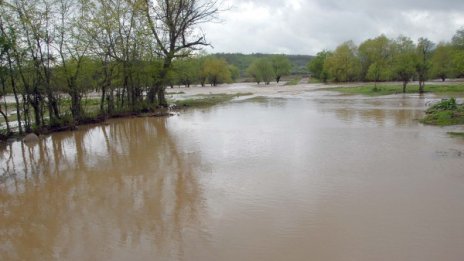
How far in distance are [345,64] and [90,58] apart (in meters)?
61.1

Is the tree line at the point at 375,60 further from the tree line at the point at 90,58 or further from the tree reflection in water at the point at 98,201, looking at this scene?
the tree reflection in water at the point at 98,201

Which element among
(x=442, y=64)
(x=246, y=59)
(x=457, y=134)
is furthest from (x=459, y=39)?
(x=246, y=59)

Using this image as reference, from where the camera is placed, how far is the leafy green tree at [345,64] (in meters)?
74.1

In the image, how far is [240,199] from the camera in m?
7.86

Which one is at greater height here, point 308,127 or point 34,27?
point 34,27

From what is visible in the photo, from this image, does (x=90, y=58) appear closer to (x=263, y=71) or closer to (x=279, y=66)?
(x=263, y=71)

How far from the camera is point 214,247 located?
5.79 m

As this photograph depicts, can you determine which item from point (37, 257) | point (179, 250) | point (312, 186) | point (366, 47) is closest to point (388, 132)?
point (312, 186)

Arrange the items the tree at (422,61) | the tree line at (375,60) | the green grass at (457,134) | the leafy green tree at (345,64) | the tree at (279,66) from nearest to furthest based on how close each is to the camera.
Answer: the green grass at (457,134), the tree at (422,61), the tree line at (375,60), the leafy green tree at (345,64), the tree at (279,66)

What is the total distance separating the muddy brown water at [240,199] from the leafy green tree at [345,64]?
203ft

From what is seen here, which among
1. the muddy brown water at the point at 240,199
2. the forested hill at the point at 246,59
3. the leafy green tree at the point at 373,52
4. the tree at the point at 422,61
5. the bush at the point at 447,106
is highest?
the forested hill at the point at 246,59

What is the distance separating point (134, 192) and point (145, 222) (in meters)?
1.92

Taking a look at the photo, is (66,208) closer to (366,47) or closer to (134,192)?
(134,192)

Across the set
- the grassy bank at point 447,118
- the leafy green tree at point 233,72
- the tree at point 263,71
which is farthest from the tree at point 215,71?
the grassy bank at point 447,118
